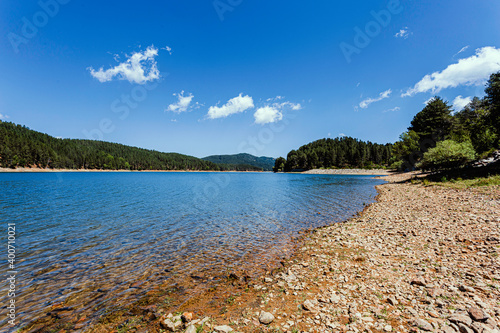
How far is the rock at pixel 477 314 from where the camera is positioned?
A: 191 inches

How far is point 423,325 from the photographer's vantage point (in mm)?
5012

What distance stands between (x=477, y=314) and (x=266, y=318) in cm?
548

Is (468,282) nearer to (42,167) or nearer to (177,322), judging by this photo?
(177,322)

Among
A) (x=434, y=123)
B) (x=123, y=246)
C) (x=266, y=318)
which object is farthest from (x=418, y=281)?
(x=434, y=123)

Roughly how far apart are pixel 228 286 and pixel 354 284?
206 inches

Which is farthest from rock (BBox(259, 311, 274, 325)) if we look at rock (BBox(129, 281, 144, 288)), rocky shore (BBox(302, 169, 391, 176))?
rocky shore (BBox(302, 169, 391, 176))

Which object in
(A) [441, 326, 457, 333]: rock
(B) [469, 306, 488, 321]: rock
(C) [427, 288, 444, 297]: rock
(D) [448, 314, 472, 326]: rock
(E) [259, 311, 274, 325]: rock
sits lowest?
(E) [259, 311, 274, 325]: rock

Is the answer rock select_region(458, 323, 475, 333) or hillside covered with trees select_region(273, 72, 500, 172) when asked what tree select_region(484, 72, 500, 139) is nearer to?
hillside covered with trees select_region(273, 72, 500, 172)

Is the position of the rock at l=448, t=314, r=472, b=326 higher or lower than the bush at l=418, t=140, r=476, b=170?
lower

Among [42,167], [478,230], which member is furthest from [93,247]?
[42,167]

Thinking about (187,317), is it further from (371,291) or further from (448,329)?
(448,329)

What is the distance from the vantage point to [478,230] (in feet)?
36.5

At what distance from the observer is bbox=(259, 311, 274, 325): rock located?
5994 mm

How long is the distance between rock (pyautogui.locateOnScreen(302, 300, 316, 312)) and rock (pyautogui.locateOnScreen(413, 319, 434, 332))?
266 centimetres
